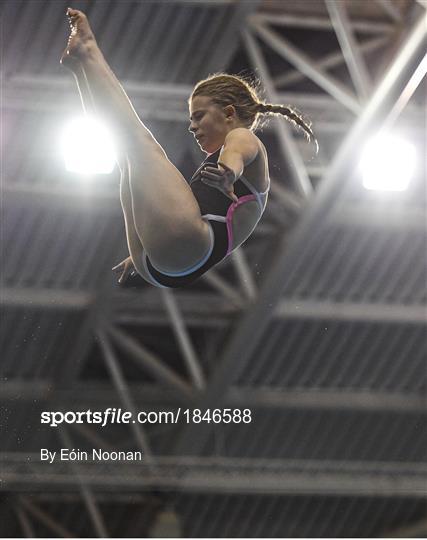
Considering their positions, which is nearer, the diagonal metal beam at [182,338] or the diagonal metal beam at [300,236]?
the diagonal metal beam at [300,236]

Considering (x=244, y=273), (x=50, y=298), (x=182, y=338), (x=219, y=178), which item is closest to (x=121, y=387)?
(x=182, y=338)

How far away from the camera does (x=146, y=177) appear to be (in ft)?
14.4

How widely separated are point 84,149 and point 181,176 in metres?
6.06

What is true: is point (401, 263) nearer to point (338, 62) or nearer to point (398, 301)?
point (398, 301)

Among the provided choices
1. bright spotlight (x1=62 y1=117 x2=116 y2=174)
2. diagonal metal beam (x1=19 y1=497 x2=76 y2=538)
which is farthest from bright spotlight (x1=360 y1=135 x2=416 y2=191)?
diagonal metal beam (x1=19 y1=497 x2=76 y2=538)

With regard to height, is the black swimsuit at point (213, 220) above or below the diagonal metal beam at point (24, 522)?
below

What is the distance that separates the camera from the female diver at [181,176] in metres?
4.40

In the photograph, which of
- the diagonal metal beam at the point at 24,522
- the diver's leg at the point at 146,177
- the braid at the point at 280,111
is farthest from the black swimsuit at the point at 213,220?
the diagonal metal beam at the point at 24,522

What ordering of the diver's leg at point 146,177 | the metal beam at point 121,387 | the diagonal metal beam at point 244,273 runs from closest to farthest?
the diver's leg at point 146,177, the diagonal metal beam at point 244,273, the metal beam at point 121,387

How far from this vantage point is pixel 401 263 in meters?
11.9

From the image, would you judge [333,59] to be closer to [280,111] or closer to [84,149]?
[84,149]

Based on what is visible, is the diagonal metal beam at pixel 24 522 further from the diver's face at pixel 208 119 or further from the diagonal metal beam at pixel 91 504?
the diver's face at pixel 208 119

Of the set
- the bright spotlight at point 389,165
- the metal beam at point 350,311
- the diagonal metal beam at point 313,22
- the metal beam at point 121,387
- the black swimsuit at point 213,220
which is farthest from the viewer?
the metal beam at point 350,311

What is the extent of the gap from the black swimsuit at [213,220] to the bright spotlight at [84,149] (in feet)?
17.8
